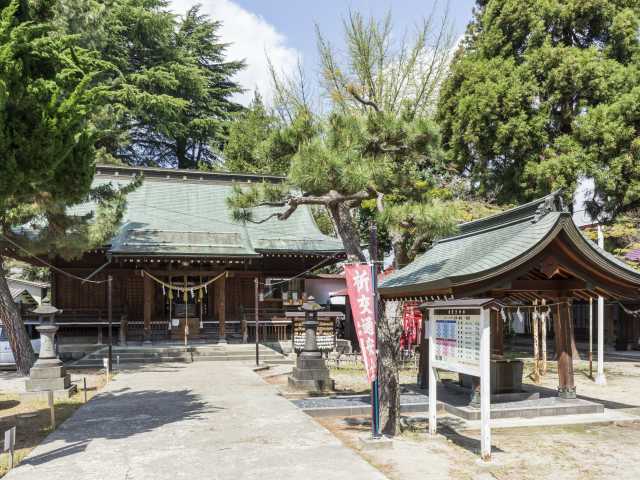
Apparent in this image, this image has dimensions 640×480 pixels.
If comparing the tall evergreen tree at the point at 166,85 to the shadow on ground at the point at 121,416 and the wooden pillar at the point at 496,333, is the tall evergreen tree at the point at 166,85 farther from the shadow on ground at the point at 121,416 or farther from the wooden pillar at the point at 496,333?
the wooden pillar at the point at 496,333

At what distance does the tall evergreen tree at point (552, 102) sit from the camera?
18.7 metres

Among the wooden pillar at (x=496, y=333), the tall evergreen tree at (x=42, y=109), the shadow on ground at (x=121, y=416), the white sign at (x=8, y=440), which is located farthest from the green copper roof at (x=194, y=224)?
the white sign at (x=8, y=440)

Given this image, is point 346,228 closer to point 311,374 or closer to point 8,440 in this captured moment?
point 311,374

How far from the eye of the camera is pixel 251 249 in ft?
67.9

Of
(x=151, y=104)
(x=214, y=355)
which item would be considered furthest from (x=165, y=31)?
(x=214, y=355)

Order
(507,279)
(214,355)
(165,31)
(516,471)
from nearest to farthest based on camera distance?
(516,471) → (507,279) → (214,355) → (165,31)

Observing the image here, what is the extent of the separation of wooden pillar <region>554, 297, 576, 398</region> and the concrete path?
512 cm

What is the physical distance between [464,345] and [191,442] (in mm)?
4133

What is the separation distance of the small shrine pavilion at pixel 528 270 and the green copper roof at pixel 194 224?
10053 mm

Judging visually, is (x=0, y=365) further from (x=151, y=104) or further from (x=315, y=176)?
(x=151, y=104)

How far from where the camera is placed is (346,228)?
8906 millimetres

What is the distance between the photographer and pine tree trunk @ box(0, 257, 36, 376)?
47.6 ft

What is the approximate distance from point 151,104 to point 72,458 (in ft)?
88.3

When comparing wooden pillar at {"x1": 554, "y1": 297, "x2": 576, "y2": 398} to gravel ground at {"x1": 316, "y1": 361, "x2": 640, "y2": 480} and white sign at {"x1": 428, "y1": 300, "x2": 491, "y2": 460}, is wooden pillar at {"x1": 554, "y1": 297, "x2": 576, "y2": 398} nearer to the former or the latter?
gravel ground at {"x1": 316, "y1": 361, "x2": 640, "y2": 480}
